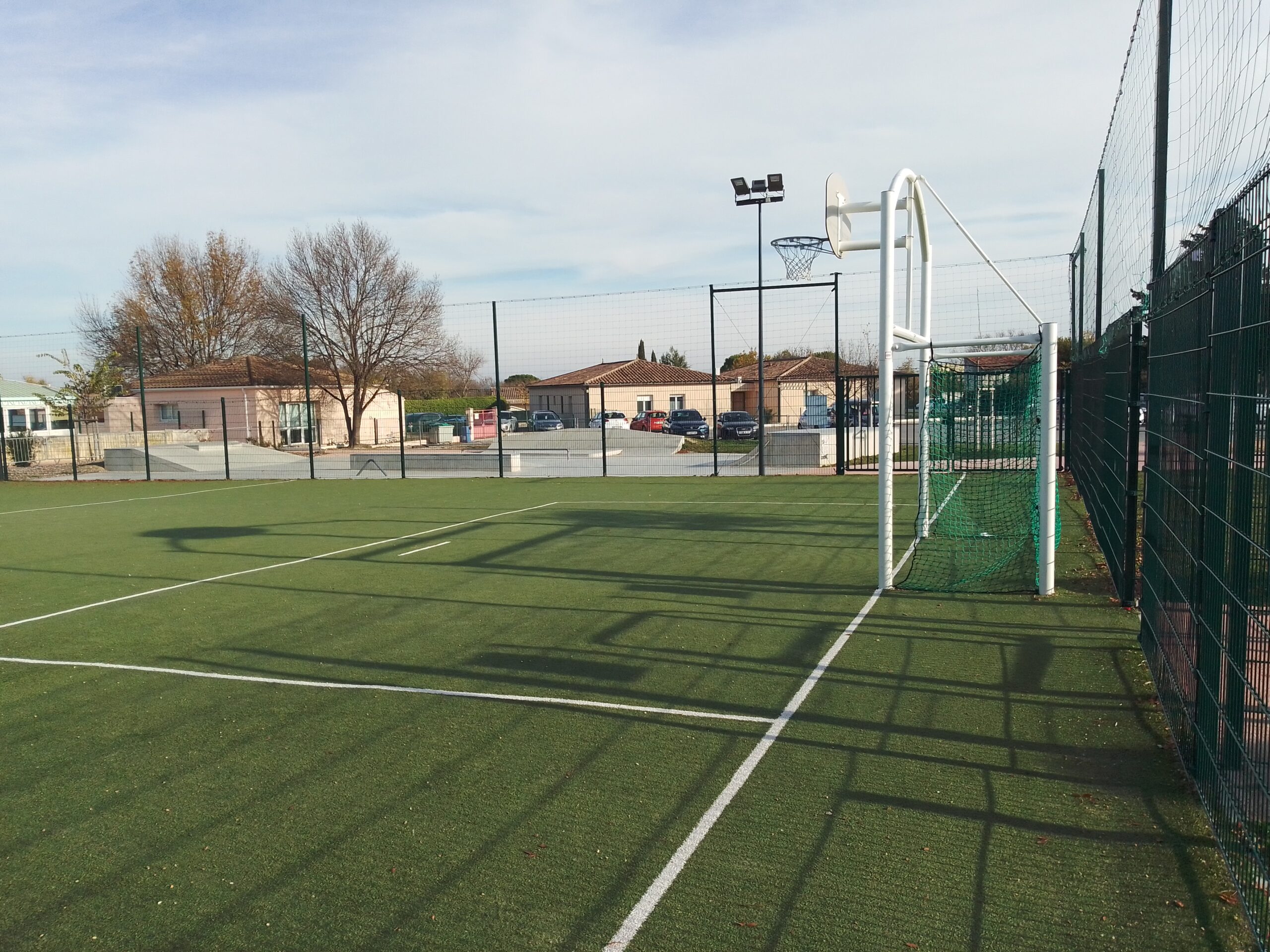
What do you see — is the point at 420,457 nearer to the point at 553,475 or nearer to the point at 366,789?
the point at 553,475

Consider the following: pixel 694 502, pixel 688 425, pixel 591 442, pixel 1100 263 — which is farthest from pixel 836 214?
pixel 688 425

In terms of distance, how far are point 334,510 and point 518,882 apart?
1372cm

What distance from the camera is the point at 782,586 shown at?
852 cm

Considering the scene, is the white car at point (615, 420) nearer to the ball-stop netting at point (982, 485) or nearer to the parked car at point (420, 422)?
the parked car at point (420, 422)

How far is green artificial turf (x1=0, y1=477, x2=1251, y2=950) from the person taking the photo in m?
3.15

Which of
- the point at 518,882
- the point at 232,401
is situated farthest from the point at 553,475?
the point at 232,401

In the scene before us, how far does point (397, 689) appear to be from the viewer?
18.8 ft

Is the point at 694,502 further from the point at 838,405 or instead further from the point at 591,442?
the point at 591,442

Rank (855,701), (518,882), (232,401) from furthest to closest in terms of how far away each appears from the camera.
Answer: (232,401) → (855,701) → (518,882)

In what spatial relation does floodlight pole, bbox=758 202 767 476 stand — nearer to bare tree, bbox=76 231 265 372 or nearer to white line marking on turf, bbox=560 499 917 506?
white line marking on turf, bbox=560 499 917 506

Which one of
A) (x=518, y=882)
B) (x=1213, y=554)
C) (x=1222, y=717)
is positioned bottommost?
(x=518, y=882)

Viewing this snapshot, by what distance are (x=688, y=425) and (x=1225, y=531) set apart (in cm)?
3780

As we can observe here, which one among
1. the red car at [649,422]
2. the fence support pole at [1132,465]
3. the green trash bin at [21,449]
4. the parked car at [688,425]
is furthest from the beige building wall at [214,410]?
the fence support pole at [1132,465]

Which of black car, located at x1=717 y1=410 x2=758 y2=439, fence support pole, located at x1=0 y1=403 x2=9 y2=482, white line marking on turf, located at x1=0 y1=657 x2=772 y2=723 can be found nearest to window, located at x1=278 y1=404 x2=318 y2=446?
fence support pole, located at x1=0 y1=403 x2=9 y2=482
